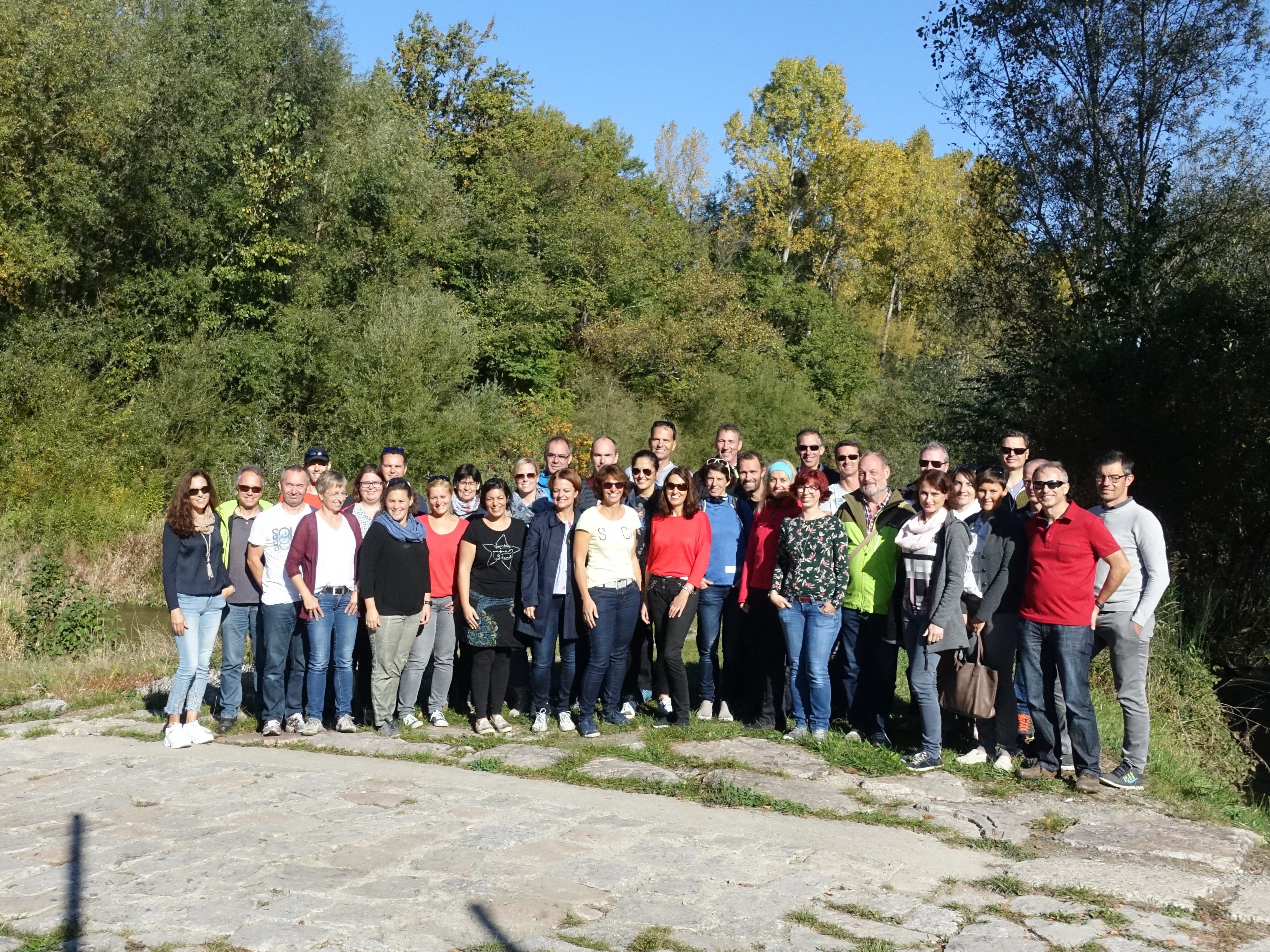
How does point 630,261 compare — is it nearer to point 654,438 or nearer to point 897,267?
point 897,267

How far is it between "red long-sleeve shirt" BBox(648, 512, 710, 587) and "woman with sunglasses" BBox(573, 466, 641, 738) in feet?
0.78

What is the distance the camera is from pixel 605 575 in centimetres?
839

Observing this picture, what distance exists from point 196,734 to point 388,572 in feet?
6.13

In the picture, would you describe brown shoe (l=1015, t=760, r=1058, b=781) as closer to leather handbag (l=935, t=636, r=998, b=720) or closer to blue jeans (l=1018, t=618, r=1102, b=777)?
blue jeans (l=1018, t=618, r=1102, b=777)

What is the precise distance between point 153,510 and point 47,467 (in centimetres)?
227

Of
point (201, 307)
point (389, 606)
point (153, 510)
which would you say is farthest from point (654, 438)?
point (201, 307)

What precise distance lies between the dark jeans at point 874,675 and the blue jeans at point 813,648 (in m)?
0.20

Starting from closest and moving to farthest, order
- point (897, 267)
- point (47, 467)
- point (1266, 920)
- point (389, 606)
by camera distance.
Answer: point (1266, 920)
point (389, 606)
point (47, 467)
point (897, 267)

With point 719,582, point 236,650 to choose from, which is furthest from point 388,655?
point 719,582

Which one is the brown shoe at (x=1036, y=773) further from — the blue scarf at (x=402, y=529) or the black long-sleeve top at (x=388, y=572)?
the blue scarf at (x=402, y=529)

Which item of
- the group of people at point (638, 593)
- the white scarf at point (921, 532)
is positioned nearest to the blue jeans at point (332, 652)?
the group of people at point (638, 593)

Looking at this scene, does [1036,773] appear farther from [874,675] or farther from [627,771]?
[627,771]

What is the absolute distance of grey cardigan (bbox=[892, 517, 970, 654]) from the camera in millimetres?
7457

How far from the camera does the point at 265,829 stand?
6297 millimetres
